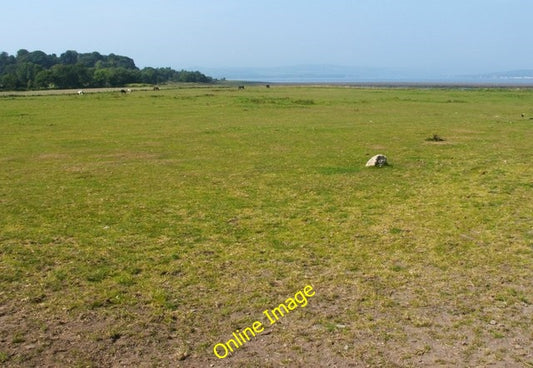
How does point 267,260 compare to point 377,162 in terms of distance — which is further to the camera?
point 377,162

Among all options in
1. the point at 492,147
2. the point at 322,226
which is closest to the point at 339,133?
the point at 492,147

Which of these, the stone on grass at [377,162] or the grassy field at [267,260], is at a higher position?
the stone on grass at [377,162]

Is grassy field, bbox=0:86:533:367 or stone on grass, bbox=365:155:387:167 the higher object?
stone on grass, bbox=365:155:387:167

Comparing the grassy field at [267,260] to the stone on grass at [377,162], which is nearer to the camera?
the grassy field at [267,260]

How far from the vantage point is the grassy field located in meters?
6.04

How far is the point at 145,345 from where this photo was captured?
605 cm

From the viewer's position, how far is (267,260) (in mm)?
8641

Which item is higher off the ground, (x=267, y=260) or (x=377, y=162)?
(x=377, y=162)

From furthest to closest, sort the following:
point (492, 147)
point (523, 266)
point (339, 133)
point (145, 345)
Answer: point (339, 133) → point (492, 147) → point (523, 266) → point (145, 345)

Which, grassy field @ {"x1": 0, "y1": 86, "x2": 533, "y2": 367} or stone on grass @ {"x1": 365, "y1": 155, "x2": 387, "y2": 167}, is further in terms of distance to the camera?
stone on grass @ {"x1": 365, "y1": 155, "x2": 387, "y2": 167}

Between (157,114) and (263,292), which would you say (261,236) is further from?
(157,114)

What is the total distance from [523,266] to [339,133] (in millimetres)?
19596

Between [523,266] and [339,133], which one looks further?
[339,133]

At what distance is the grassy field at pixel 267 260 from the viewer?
19.8 ft
